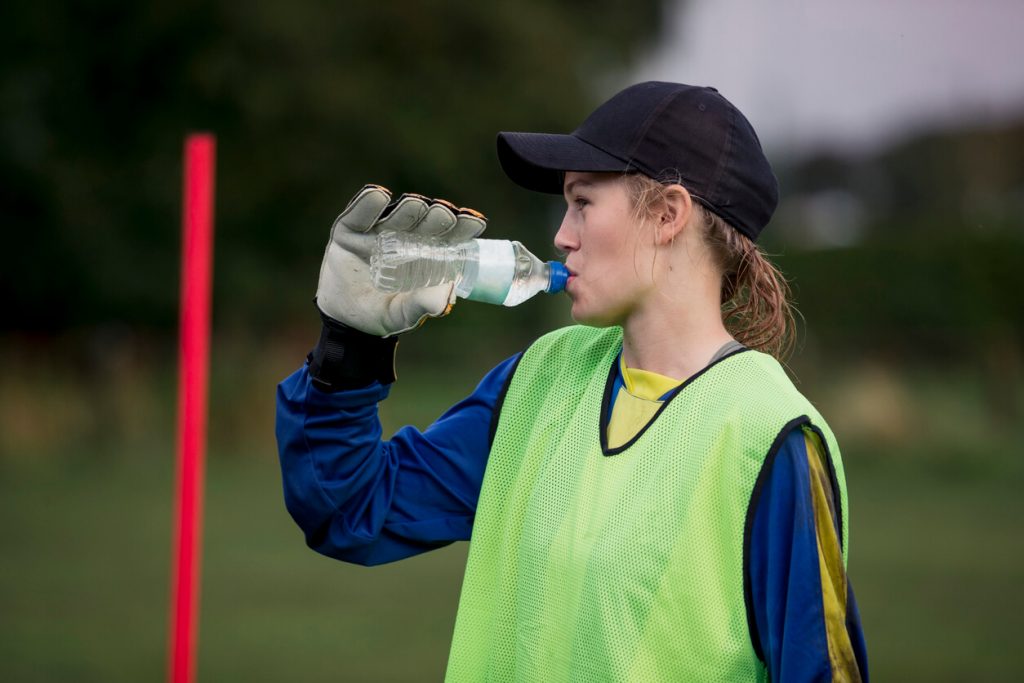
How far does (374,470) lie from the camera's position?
246cm

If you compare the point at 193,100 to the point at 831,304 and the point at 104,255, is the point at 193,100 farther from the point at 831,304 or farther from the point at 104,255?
the point at 831,304

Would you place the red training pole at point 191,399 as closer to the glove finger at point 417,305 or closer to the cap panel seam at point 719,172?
the glove finger at point 417,305

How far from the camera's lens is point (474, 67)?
16234 mm

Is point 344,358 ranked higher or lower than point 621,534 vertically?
higher

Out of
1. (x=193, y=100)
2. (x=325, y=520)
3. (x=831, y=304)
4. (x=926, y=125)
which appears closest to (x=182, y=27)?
(x=193, y=100)

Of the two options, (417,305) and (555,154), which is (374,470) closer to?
(417,305)

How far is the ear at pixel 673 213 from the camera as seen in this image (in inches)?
92.6

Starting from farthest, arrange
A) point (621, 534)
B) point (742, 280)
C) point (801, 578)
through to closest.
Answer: point (742, 280) < point (621, 534) < point (801, 578)

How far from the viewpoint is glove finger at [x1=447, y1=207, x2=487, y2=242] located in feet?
7.82

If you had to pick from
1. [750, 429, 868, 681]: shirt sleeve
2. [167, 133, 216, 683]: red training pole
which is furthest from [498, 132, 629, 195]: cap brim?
[167, 133, 216, 683]: red training pole

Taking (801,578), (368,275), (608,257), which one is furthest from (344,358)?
(801,578)

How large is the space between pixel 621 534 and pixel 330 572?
263 inches

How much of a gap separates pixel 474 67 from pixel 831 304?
5650mm

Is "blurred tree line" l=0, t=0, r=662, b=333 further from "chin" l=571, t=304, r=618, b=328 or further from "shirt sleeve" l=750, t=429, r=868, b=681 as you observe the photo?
"shirt sleeve" l=750, t=429, r=868, b=681
